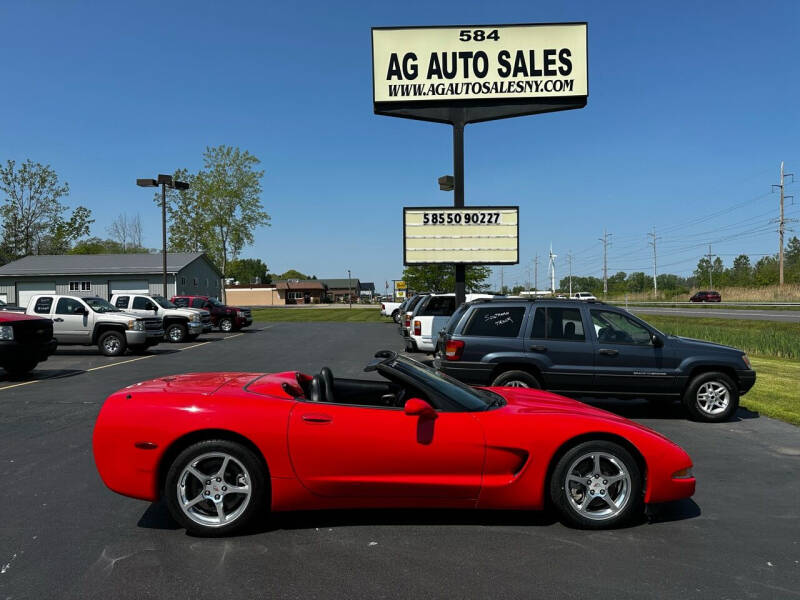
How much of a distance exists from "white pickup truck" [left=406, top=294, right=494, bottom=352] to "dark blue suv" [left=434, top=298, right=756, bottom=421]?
660 cm

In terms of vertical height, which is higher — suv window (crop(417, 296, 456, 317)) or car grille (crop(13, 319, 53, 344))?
suv window (crop(417, 296, 456, 317))

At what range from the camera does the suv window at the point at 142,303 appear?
22.7 m

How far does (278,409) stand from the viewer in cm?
402

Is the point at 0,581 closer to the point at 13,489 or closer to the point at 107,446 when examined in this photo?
the point at 107,446

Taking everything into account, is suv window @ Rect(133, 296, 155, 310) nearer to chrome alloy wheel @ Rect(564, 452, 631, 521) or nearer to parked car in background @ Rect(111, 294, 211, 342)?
parked car in background @ Rect(111, 294, 211, 342)

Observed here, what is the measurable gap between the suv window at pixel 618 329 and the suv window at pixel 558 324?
25 cm

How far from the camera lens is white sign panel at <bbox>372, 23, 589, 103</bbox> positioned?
14.5 metres

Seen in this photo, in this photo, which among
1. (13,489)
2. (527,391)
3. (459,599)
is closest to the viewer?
(459,599)

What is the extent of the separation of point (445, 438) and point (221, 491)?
1593 millimetres

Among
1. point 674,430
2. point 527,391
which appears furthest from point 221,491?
point 674,430

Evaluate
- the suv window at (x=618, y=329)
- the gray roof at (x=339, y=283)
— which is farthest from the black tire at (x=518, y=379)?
the gray roof at (x=339, y=283)

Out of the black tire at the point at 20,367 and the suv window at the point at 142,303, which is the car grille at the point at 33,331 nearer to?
the black tire at the point at 20,367

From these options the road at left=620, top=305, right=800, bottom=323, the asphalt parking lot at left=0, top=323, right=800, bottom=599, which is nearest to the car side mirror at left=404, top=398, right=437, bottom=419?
the asphalt parking lot at left=0, top=323, right=800, bottom=599

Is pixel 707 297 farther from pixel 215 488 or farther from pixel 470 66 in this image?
pixel 215 488
